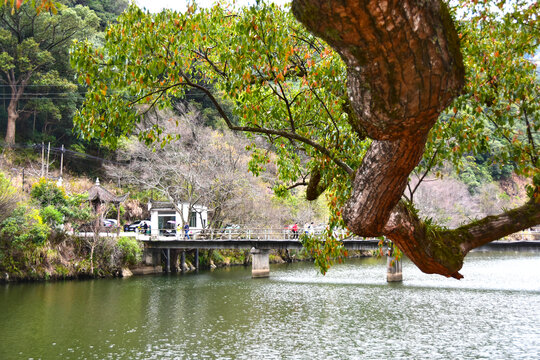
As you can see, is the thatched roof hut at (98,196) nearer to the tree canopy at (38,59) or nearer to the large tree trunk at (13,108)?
the tree canopy at (38,59)

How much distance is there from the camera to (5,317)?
1623 centimetres

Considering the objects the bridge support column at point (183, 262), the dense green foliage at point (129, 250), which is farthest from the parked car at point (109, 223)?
the bridge support column at point (183, 262)

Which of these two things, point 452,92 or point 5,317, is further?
point 5,317

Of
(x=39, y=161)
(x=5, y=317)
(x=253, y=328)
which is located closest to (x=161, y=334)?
(x=253, y=328)

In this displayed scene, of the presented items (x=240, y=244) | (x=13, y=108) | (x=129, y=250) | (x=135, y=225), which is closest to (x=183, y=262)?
(x=135, y=225)

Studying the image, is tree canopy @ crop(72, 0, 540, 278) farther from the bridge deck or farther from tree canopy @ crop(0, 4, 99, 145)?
tree canopy @ crop(0, 4, 99, 145)

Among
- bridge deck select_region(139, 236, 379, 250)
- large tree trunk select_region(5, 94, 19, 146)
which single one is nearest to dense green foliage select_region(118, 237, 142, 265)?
bridge deck select_region(139, 236, 379, 250)

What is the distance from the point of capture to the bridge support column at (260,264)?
92.2ft

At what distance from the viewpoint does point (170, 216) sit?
1398 inches

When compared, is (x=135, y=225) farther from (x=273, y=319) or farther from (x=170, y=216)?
(x=273, y=319)

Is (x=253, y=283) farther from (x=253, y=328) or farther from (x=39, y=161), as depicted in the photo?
(x=39, y=161)

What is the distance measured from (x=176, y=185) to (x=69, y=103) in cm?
1210

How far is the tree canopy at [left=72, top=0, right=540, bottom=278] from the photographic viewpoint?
2.28 meters

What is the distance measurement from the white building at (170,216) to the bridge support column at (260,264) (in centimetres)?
616
